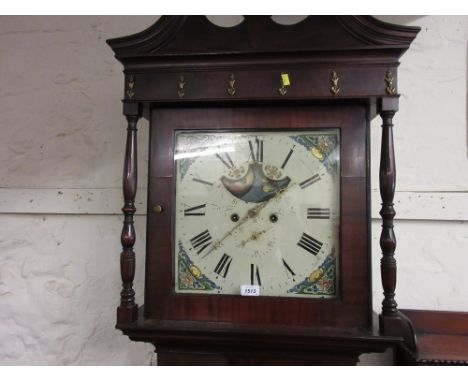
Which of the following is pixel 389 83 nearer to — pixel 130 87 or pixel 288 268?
pixel 288 268

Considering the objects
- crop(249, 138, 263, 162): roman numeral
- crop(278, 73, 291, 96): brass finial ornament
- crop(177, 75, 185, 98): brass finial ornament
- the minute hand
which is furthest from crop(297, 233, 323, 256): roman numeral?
crop(177, 75, 185, 98): brass finial ornament

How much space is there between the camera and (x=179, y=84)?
91 centimetres

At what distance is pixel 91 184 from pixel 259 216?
64cm

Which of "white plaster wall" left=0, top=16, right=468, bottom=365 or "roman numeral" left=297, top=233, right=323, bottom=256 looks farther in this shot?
"white plaster wall" left=0, top=16, right=468, bottom=365

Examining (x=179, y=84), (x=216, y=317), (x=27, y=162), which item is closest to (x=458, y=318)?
(x=216, y=317)

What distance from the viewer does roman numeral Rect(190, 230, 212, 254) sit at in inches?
36.8

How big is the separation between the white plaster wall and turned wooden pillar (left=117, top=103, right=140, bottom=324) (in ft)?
0.98

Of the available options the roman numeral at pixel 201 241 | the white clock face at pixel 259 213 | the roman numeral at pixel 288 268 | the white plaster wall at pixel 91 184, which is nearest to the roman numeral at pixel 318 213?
the white clock face at pixel 259 213

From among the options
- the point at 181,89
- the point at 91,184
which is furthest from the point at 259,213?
the point at 91,184

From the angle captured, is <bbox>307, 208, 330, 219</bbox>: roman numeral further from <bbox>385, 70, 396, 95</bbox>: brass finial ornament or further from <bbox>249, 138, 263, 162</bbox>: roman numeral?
<bbox>385, 70, 396, 95</bbox>: brass finial ornament

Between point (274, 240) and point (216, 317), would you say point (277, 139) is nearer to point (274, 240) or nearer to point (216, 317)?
point (274, 240)

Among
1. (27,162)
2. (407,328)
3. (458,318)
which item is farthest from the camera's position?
(27,162)

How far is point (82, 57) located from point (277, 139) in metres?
0.80

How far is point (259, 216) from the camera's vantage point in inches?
36.4
